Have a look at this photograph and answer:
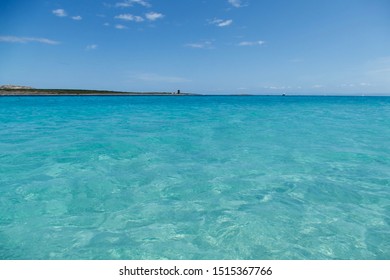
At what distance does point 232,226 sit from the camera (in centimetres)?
513

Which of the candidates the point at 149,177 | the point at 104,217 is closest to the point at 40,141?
the point at 149,177

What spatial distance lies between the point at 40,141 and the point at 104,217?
10021 millimetres

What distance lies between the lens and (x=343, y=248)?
4.45 meters

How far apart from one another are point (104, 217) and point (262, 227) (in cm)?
342

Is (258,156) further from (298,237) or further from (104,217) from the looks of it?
(104,217)

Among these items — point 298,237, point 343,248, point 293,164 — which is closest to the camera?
point 343,248

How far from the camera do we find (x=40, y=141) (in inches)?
521

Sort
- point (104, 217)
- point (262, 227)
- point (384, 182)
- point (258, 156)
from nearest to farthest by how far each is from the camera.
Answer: point (262, 227)
point (104, 217)
point (384, 182)
point (258, 156)
